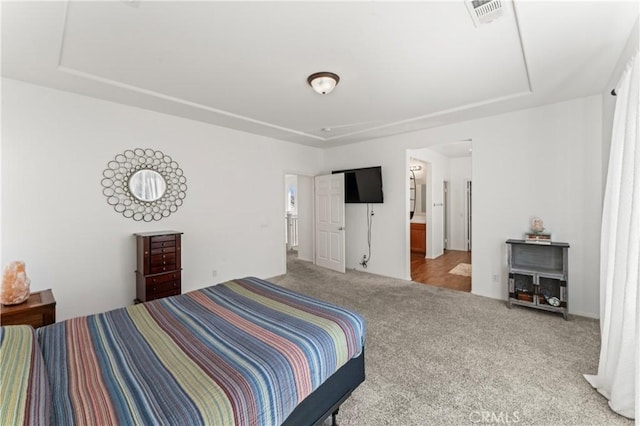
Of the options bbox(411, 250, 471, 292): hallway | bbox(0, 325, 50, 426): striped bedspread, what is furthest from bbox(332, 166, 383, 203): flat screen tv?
bbox(0, 325, 50, 426): striped bedspread

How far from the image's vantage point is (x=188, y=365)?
128 centimetres

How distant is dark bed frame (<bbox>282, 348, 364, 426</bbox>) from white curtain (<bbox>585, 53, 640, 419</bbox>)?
1529 mm

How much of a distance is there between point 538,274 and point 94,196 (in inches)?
211

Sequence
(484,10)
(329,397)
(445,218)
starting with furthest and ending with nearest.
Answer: (445,218) < (484,10) < (329,397)

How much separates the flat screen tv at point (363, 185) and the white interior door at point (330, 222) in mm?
224

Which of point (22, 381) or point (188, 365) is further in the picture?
point (188, 365)

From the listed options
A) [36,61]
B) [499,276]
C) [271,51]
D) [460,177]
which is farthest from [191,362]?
[460,177]

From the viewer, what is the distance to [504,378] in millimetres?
2076

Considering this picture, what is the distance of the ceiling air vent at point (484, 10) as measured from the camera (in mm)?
1655

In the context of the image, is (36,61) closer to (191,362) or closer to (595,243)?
(191,362)

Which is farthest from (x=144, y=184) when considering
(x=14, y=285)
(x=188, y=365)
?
(x=188, y=365)

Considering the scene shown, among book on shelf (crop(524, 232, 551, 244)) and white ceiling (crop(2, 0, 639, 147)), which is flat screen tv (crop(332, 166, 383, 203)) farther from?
book on shelf (crop(524, 232, 551, 244))

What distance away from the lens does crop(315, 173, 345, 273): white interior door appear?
17.6 ft

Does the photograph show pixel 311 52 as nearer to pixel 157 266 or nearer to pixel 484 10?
pixel 484 10
